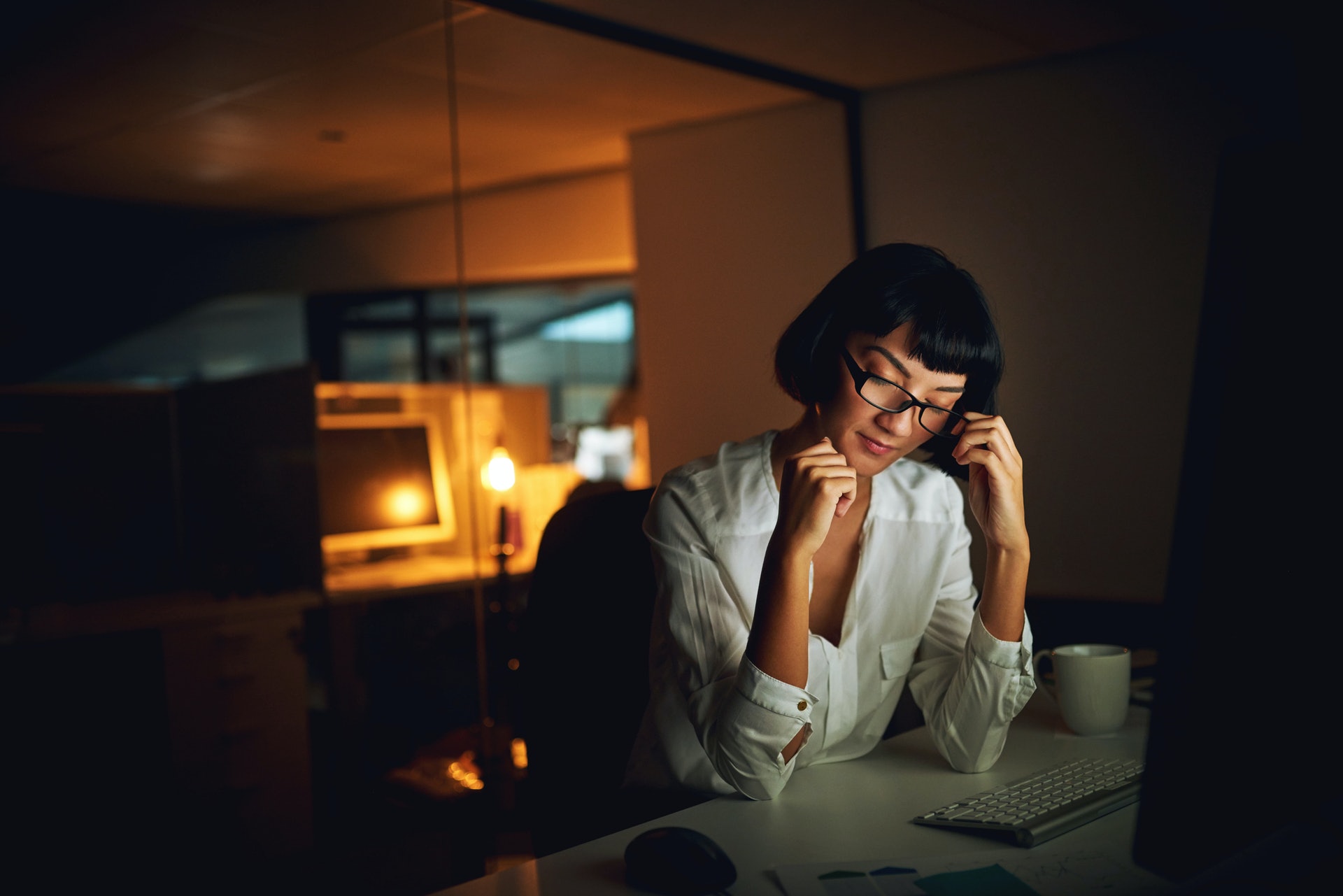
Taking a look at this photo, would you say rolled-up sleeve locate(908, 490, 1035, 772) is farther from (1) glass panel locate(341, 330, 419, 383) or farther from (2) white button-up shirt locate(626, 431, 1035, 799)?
(1) glass panel locate(341, 330, 419, 383)

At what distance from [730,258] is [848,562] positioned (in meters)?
1.88

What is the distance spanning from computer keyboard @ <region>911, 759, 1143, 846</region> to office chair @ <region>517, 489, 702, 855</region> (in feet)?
1.48

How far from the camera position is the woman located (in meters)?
1.12

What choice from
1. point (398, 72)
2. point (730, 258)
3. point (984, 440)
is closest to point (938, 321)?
point (984, 440)

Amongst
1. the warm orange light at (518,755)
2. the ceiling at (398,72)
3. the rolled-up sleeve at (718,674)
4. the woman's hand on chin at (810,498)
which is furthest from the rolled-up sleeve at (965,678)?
the warm orange light at (518,755)

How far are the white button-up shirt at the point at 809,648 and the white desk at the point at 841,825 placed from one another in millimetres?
40

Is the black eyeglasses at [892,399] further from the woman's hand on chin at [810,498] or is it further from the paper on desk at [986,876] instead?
the paper on desk at [986,876]

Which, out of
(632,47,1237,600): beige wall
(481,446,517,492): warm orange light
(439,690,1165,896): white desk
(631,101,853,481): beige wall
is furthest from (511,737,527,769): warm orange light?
(439,690,1165,896): white desk

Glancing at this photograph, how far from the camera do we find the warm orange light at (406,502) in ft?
11.6

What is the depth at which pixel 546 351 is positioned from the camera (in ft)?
21.7

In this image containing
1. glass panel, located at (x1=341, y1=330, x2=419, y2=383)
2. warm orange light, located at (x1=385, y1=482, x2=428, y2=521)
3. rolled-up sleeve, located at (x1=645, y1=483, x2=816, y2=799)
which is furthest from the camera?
glass panel, located at (x1=341, y1=330, x2=419, y2=383)

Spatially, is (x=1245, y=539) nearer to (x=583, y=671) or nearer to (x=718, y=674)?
(x=718, y=674)

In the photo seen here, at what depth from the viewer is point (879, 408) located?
49.4 inches

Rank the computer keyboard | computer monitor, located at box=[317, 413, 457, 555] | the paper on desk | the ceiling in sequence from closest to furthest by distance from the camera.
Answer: the paper on desk → the computer keyboard → the ceiling → computer monitor, located at box=[317, 413, 457, 555]
